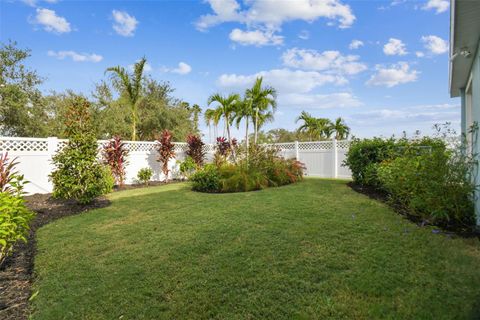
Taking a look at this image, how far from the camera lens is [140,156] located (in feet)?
29.6

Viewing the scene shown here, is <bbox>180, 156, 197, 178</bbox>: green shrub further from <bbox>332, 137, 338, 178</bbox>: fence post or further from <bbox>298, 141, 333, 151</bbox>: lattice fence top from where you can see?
<bbox>332, 137, 338, 178</bbox>: fence post

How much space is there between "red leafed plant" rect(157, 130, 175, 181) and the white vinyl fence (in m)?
0.39

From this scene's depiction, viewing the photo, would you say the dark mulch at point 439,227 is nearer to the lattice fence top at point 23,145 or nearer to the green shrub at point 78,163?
the green shrub at point 78,163

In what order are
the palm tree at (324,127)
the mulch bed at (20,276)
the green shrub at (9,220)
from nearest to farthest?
1. the mulch bed at (20,276)
2. the green shrub at (9,220)
3. the palm tree at (324,127)

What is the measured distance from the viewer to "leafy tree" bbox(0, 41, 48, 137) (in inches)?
428

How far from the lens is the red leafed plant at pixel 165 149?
9133 millimetres

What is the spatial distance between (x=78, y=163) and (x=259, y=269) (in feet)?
13.7

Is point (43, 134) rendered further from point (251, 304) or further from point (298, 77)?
point (251, 304)

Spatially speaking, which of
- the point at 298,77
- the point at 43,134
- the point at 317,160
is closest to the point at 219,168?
the point at 317,160

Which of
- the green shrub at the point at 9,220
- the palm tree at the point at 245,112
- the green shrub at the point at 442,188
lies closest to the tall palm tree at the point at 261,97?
the palm tree at the point at 245,112

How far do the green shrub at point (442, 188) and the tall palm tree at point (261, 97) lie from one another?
262 inches

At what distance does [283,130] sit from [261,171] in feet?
59.8

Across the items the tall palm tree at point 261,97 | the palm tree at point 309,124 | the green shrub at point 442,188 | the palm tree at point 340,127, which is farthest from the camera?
the palm tree at point 340,127

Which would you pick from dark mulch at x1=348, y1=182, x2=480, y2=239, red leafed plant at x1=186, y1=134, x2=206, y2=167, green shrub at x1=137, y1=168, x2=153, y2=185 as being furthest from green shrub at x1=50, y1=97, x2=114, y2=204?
dark mulch at x1=348, y1=182, x2=480, y2=239
